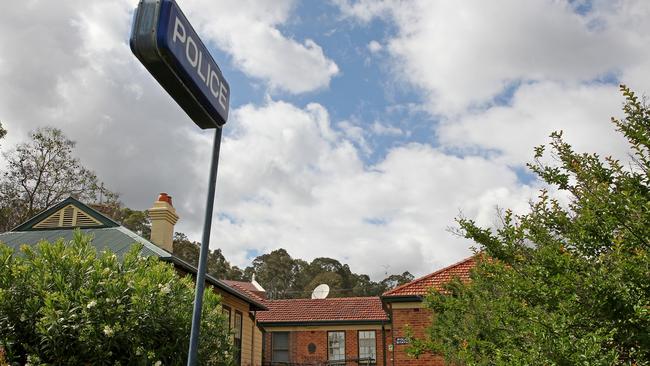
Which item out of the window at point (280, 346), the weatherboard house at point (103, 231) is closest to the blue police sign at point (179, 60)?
the weatherboard house at point (103, 231)

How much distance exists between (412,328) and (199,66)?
19.9 m

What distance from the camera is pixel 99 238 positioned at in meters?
16.3

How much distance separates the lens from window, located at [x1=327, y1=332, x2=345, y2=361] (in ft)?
95.2

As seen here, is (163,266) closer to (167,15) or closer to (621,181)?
(167,15)

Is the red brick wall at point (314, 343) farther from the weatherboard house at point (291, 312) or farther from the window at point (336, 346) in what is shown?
the window at point (336, 346)

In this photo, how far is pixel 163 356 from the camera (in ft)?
18.1

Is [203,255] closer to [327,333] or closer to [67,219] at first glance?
[67,219]

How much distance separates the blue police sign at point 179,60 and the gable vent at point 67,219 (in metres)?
15.2

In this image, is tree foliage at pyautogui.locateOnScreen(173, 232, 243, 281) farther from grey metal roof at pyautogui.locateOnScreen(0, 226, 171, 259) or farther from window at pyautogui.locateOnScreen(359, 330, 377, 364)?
grey metal roof at pyautogui.locateOnScreen(0, 226, 171, 259)

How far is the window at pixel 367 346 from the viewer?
28.6 meters

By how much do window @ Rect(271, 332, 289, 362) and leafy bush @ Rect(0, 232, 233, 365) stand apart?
2477 centimetres

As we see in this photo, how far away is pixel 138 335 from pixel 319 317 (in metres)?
25.1

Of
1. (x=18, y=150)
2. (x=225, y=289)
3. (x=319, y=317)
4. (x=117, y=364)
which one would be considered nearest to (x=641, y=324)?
(x=117, y=364)

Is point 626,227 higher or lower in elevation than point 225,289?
lower
